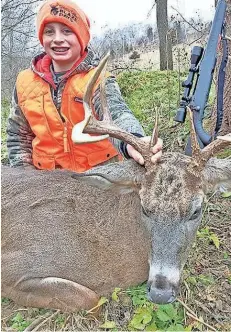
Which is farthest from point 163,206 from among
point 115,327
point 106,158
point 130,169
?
point 106,158

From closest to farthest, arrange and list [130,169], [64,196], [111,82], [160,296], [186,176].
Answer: [160,296] → [186,176] → [130,169] → [64,196] → [111,82]

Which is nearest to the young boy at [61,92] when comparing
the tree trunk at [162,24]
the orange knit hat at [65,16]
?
the orange knit hat at [65,16]

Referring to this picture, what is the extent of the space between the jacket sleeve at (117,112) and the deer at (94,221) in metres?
0.47

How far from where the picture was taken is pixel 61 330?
163 inches

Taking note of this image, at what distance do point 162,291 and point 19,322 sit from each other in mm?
1163

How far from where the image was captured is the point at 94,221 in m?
4.41

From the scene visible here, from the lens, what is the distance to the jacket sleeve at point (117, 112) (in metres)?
4.80

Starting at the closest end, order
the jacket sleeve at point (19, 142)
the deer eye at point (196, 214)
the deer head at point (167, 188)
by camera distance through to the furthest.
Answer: the deer head at point (167, 188) < the deer eye at point (196, 214) < the jacket sleeve at point (19, 142)

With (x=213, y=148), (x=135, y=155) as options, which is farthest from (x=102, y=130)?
(x=213, y=148)

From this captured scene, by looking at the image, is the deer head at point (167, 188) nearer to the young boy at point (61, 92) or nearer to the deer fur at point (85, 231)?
Answer: the deer fur at point (85, 231)

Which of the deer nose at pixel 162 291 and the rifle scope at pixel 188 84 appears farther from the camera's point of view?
the rifle scope at pixel 188 84

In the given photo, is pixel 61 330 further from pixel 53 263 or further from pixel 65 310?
pixel 53 263

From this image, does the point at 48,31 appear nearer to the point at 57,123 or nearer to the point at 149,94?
the point at 57,123

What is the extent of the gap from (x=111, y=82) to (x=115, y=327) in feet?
7.52
